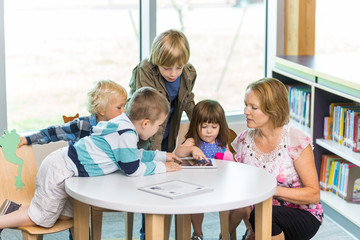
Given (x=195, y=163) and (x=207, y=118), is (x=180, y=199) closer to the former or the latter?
(x=195, y=163)

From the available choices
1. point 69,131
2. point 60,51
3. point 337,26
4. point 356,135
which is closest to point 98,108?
point 69,131

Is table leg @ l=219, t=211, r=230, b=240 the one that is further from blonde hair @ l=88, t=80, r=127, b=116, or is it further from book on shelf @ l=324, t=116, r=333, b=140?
book on shelf @ l=324, t=116, r=333, b=140

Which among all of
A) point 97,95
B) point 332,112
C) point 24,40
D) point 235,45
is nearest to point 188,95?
point 97,95

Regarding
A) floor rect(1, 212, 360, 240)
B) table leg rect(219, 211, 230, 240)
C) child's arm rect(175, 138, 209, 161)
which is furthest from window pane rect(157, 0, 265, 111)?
table leg rect(219, 211, 230, 240)

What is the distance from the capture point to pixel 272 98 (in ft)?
9.11

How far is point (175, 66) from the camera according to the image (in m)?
3.12

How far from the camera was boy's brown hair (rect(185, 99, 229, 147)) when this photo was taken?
9.80ft

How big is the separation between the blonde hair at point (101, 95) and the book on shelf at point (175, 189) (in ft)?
2.70

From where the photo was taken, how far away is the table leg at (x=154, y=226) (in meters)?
2.20

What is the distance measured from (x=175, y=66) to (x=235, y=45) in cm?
370

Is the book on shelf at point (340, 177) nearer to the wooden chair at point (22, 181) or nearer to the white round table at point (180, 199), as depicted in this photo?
the white round table at point (180, 199)

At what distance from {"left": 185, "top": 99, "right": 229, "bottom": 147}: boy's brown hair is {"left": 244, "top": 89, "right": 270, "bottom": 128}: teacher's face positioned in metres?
0.21

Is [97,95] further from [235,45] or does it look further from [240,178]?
[235,45]

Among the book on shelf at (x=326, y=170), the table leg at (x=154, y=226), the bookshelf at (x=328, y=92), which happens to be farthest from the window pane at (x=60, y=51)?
the table leg at (x=154, y=226)
